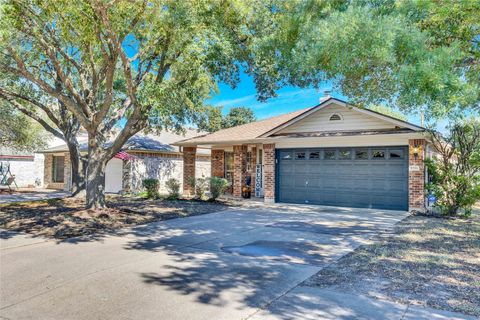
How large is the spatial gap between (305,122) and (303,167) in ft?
6.25

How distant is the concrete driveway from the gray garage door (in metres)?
4.09

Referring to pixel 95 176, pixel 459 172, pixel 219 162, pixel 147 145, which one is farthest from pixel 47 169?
pixel 459 172

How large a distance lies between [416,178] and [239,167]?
818 cm

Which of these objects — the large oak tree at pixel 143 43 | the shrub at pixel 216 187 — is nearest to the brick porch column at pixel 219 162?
the shrub at pixel 216 187

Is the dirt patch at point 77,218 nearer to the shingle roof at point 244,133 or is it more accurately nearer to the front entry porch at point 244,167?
the front entry porch at point 244,167

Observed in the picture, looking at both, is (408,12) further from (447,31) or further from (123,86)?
(123,86)

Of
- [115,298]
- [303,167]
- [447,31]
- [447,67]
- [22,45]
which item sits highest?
[22,45]

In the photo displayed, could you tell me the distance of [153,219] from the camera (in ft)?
35.9

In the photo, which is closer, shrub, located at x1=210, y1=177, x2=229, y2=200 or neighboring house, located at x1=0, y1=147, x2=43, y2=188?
shrub, located at x1=210, y1=177, x2=229, y2=200

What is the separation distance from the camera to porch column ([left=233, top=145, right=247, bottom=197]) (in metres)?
18.3

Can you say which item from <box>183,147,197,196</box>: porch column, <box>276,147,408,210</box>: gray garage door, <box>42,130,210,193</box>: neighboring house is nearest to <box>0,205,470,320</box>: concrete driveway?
<box>276,147,408,210</box>: gray garage door

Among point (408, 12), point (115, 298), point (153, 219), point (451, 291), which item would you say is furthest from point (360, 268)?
point (153, 219)

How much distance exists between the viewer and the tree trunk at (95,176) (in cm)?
1141

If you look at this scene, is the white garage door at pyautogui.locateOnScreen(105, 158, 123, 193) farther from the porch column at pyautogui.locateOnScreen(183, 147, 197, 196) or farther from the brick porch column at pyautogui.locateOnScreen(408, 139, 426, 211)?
the brick porch column at pyautogui.locateOnScreen(408, 139, 426, 211)
